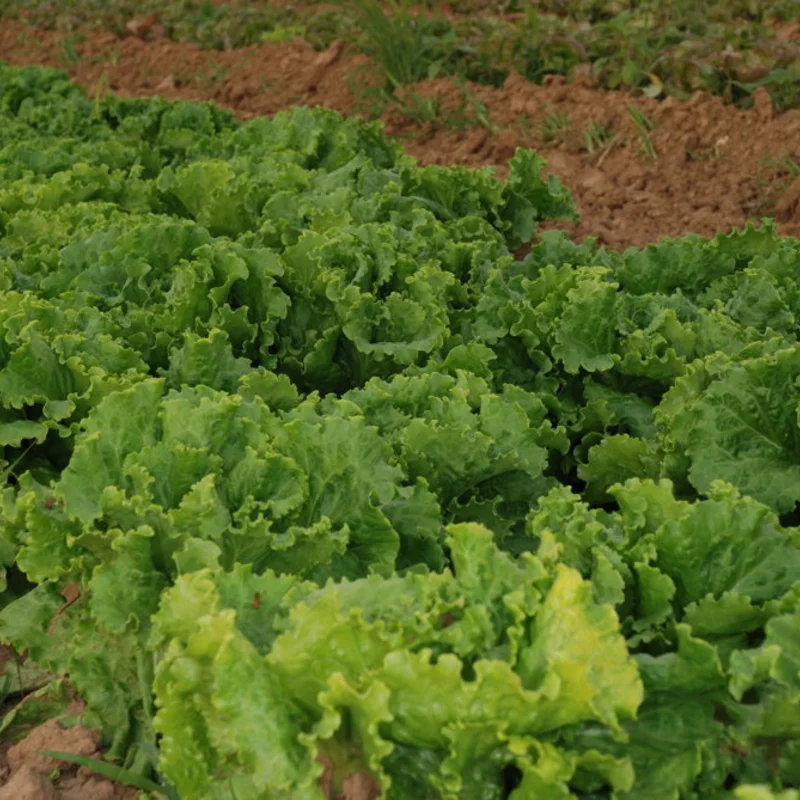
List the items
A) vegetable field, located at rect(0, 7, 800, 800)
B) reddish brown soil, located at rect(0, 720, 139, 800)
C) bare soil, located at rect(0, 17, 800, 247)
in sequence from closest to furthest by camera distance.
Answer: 1. vegetable field, located at rect(0, 7, 800, 800)
2. reddish brown soil, located at rect(0, 720, 139, 800)
3. bare soil, located at rect(0, 17, 800, 247)

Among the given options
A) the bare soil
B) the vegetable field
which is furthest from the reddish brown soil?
the bare soil

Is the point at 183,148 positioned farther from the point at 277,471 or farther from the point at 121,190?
the point at 277,471

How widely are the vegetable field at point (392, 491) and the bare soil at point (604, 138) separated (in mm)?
930

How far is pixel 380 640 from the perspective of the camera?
2.25 m

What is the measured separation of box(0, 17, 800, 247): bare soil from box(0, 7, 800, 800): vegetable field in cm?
93

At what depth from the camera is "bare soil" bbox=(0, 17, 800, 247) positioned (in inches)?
241

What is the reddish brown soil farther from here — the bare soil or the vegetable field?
Answer: the bare soil

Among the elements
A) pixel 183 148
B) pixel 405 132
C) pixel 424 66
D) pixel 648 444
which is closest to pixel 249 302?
pixel 648 444

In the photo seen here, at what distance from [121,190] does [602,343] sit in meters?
2.89

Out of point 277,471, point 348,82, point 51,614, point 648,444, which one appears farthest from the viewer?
point 348,82

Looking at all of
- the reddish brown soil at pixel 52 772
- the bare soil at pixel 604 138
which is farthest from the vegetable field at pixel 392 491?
the bare soil at pixel 604 138

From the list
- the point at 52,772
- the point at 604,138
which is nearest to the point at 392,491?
the point at 52,772

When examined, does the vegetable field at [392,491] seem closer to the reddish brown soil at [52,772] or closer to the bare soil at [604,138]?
the reddish brown soil at [52,772]

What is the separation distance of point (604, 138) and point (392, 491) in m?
4.60
